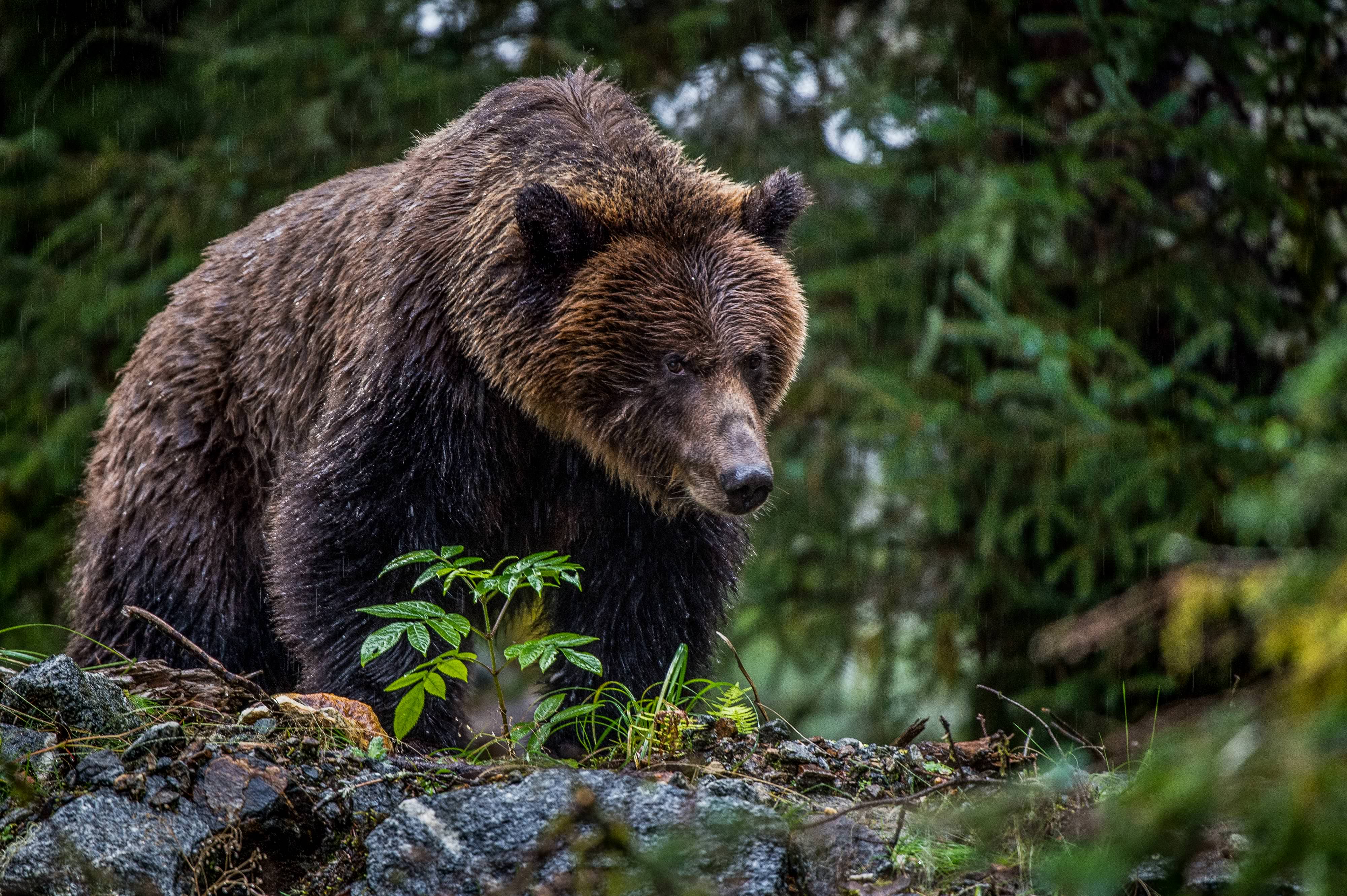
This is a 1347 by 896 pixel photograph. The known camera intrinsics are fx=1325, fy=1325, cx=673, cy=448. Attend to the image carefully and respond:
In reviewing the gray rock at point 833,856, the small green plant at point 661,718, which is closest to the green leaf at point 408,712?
the small green plant at point 661,718

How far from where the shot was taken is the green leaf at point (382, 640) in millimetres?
3482

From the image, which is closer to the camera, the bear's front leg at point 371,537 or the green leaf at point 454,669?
the green leaf at point 454,669

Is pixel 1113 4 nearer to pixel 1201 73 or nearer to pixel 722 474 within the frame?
pixel 1201 73

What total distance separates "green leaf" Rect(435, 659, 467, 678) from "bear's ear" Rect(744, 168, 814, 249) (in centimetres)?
231

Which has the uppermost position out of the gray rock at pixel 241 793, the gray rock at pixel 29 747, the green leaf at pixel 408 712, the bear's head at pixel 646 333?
the bear's head at pixel 646 333

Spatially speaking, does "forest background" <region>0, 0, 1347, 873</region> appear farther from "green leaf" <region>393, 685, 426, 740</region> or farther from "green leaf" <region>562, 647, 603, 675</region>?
"green leaf" <region>393, 685, 426, 740</region>

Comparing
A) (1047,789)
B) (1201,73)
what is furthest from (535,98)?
(1201,73)

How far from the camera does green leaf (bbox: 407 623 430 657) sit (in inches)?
136

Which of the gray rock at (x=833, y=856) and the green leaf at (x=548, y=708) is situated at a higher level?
the gray rock at (x=833, y=856)

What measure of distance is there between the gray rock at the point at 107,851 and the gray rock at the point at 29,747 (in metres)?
0.19

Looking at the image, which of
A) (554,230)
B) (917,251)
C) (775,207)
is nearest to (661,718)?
(554,230)

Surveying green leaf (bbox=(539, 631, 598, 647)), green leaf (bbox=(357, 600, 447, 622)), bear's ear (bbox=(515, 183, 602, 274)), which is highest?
bear's ear (bbox=(515, 183, 602, 274))

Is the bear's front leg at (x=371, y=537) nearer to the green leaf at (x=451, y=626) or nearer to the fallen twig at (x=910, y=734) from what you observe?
the green leaf at (x=451, y=626)

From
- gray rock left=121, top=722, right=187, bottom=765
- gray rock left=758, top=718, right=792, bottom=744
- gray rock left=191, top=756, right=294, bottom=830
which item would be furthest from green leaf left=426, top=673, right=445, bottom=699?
gray rock left=758, top=718, right=792, bottom=744
